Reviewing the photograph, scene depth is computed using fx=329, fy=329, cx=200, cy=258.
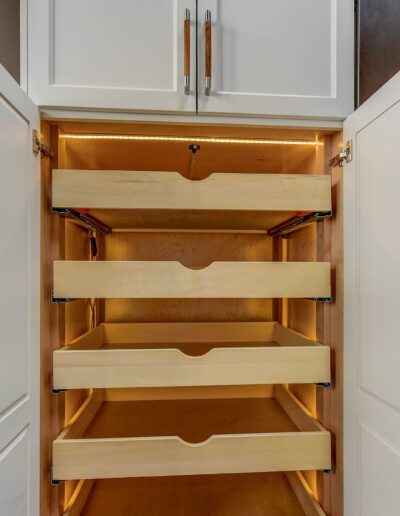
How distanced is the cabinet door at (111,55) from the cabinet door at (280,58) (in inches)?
3.1

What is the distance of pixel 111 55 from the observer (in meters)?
0.86

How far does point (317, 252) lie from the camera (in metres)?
1.03

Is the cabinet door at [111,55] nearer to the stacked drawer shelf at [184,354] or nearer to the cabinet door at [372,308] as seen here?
the stacked drawer shelf at [184,354]

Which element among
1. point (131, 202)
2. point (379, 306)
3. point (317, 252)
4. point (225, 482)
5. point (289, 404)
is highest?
point (131, 202)

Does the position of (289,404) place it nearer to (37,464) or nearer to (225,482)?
(225,482)

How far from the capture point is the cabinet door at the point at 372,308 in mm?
715

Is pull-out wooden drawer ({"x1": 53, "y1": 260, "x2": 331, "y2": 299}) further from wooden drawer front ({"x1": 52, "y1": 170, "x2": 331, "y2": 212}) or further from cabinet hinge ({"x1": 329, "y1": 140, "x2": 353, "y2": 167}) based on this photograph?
cabinet hinge ({"x1": 329, "y1": 140, "x2": 353, "y2": 167})

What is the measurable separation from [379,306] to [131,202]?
26.2 inches

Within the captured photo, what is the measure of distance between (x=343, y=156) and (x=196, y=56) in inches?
18.9

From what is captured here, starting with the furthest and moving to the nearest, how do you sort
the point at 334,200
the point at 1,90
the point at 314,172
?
1. the point at 314,172
2. the point at 334,200
3. the point at 1,90

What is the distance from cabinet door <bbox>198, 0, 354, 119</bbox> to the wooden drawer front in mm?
187

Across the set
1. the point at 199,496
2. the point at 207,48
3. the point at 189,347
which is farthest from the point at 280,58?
the point at 199,496

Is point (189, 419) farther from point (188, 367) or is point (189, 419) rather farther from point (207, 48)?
point (207, 48)

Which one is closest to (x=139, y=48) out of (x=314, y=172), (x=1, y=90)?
(x=1, y=90)
